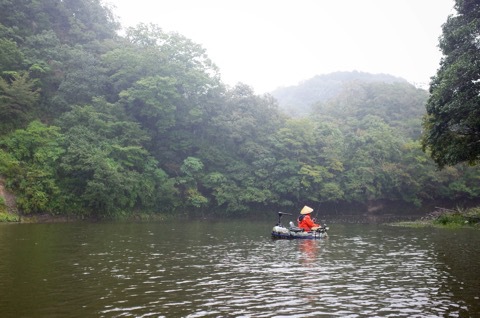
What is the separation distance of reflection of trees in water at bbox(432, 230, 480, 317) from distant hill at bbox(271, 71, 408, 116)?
3769 inches

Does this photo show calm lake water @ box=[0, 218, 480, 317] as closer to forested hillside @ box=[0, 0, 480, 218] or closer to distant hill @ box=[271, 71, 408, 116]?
forested hillside @ box=[0, 0, 480, 218]

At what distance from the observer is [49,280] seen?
12281 mm

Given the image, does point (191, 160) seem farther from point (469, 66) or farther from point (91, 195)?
point (469, 66)

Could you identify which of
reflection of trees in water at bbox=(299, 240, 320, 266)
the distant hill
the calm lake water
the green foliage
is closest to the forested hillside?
the green foliage

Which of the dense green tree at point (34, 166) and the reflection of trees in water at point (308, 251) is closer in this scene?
the reflection of trees in water at point (308, 251)

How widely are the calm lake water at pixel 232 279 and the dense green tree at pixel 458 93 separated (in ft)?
18.1

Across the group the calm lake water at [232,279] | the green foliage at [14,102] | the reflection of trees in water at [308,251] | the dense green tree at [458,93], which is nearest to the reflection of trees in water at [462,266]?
the calm lake water at [232,279]

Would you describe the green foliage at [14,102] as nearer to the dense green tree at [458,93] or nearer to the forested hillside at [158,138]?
the forested hillside at [158,138]

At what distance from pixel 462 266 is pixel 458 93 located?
9.30 metres

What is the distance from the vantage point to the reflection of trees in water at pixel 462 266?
10664 mm

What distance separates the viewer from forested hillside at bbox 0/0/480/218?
39656 millimetres

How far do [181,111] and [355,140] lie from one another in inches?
987

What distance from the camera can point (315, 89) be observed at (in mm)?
136625

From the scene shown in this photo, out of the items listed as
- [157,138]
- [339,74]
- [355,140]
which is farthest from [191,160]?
[339,74]
